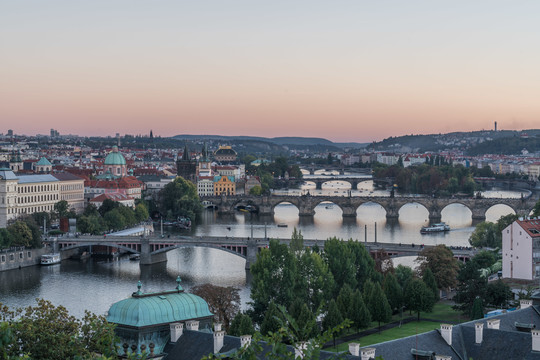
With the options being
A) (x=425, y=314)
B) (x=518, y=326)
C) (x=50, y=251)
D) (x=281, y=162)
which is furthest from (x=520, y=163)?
(x=518, y=326)

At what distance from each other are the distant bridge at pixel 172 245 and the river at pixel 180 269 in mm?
695

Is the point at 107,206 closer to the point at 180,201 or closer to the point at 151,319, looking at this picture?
the point at 180,201

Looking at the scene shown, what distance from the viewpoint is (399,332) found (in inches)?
1156

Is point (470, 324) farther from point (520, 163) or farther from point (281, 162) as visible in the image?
point (520, 163)

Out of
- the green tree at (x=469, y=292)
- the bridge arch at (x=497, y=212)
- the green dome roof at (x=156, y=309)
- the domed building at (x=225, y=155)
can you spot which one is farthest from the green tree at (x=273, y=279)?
the domed building at (x=225, y=155)

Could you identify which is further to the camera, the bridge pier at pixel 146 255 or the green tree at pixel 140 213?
the green tree at pixel 140 213

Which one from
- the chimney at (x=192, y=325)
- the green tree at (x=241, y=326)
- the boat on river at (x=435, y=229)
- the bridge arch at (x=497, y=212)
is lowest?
the bridge arch at (x=497, y=212)

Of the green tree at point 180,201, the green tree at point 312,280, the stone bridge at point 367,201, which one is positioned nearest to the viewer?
the green tree at point 312,280

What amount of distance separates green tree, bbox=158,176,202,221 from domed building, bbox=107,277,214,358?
177 ft

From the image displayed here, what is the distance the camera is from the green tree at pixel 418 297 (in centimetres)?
3170

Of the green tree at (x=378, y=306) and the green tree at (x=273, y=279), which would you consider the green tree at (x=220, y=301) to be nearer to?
the green tree at (x=273, y=279)

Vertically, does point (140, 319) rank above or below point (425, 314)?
above

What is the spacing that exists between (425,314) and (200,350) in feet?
49.4

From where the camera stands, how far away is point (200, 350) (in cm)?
1908
